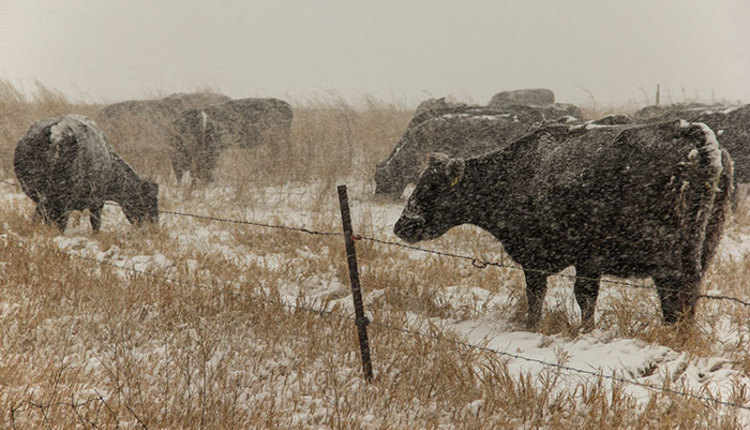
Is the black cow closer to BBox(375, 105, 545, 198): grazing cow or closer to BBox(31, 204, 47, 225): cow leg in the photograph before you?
BBox(375, 105, 545, 198): grazing cow

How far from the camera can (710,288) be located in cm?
505

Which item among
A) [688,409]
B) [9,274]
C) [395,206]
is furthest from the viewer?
[395,206]

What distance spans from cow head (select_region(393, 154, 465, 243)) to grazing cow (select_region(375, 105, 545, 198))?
442cm

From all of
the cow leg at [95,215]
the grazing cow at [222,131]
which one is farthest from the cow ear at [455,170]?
the grazing cow at [222,131]

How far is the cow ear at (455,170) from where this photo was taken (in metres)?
4.47

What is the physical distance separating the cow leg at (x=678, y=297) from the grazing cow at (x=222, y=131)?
768cm

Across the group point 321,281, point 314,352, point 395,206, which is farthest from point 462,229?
point 314,352

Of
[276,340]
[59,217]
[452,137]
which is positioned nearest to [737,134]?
[452,137]

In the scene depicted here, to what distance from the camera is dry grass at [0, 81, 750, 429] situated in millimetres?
2688

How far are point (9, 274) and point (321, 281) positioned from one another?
103 inches

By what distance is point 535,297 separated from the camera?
4.19m

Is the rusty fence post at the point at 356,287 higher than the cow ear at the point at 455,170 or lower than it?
lower

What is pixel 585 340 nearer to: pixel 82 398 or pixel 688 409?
pixel 688 409

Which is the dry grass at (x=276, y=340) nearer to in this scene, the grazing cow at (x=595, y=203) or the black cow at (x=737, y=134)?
the grazing cow at (x=595, y=203)
